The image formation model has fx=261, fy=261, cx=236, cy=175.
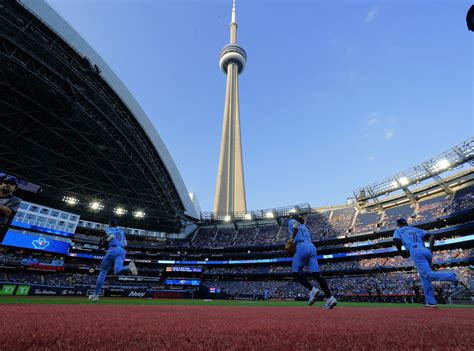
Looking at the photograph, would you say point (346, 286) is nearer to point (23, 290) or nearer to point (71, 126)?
point (23, 290)

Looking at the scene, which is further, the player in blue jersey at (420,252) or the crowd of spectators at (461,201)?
the crowd of spectators at (461,201)

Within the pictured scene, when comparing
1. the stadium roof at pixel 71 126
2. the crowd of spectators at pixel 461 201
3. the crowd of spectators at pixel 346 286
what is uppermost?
the stadium roof at pixel 71 126

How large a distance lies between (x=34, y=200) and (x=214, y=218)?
31.1 metres

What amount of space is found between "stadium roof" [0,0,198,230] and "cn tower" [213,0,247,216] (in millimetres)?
39304

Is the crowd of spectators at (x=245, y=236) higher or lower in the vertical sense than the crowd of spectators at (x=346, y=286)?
higher

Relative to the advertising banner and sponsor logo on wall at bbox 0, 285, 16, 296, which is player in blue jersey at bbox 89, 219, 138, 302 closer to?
sponsor logo on wall at bbox 0, 285, 16, 296

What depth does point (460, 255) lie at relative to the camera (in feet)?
104

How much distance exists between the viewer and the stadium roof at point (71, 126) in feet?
67.4

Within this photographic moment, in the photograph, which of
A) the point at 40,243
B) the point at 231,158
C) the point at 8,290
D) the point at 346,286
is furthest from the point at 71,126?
the point at 231,158

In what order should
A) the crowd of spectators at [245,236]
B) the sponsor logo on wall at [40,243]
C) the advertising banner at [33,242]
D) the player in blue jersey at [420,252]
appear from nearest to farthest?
the player in blue jersey at [420,252] → the advertising banner at [33,242] → the sponsor logo on wall at [40,243] → the crowd of spectators at [245,236]

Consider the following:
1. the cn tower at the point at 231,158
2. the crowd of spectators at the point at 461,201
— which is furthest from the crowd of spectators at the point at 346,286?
the cn tower at the point at 231,158

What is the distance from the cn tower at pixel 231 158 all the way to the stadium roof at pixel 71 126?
1547 inches

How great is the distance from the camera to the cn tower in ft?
274

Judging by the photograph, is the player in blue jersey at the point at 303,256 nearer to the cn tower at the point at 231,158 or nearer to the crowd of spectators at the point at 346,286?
the crowd of spectators at the point at 346,286
